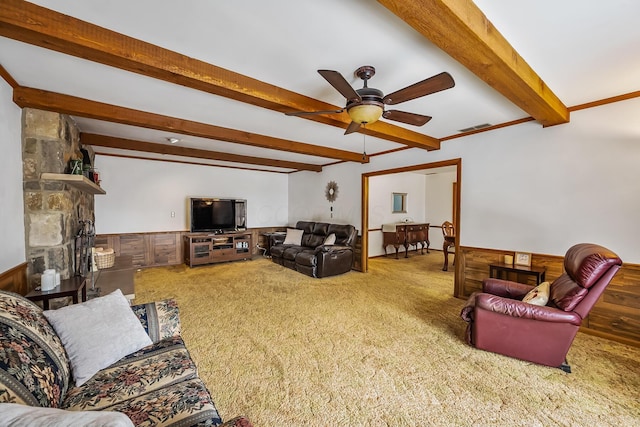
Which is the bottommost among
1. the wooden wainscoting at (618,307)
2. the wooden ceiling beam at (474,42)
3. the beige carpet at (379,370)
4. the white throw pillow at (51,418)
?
the beige carpet at (379,370)

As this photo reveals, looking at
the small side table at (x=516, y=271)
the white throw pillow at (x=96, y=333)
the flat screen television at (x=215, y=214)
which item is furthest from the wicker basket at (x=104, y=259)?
the small side table at (x=516, y=271)

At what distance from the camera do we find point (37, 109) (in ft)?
8.80

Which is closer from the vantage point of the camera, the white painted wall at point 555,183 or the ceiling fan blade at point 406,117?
the ceiling fan blade at point 406,117

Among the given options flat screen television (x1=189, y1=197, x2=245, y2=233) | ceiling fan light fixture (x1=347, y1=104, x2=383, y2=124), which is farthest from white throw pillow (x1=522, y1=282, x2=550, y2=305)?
flat screen television (x1=189, y1=197, x2=245, y2=233)

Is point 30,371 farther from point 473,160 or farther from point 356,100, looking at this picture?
point 473,160

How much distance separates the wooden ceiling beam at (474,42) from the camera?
1335mm

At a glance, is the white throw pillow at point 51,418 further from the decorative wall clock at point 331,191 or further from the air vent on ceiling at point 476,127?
the decorative wall clock at point 331,191

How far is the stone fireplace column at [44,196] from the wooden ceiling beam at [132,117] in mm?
194

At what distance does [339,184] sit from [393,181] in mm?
1913

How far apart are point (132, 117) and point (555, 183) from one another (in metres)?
4.80

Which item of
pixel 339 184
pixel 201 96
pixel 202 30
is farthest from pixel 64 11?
pixel 339 184

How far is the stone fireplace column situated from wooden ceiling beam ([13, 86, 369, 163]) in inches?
7.6

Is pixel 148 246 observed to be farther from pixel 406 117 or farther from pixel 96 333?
pixel 406 117

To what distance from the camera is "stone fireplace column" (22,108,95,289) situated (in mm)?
2619
